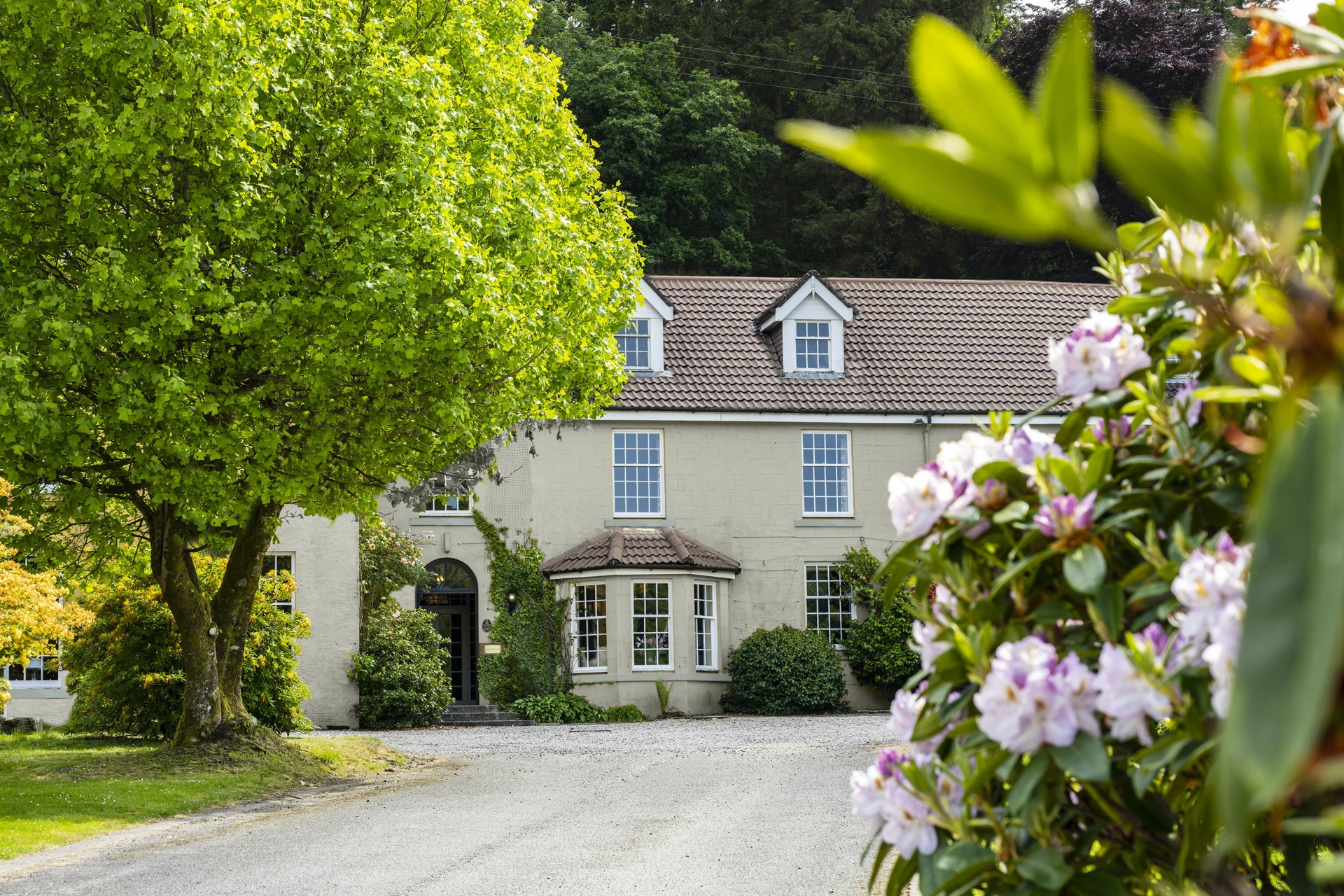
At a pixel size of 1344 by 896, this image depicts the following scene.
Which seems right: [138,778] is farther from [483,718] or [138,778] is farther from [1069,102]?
[1069,102]

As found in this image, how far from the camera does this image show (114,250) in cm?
1191

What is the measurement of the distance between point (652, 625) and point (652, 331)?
22.0 feet

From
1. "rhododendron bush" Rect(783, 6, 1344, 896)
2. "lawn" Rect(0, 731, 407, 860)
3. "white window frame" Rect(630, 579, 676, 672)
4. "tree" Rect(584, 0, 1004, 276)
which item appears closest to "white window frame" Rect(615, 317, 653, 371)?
"white window frame" Rect(630, 579, 676, 672)

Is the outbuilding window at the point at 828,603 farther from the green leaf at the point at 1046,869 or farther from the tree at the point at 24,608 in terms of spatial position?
the green leaf at the point at 1046,869

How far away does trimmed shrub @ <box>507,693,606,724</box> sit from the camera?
24.0 meters

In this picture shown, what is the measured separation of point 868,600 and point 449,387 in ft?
49.0

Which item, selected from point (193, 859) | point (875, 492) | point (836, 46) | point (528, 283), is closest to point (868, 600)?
point (875, 492)

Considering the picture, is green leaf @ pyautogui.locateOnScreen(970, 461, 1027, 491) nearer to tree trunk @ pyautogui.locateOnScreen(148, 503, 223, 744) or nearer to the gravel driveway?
the gravel driveway

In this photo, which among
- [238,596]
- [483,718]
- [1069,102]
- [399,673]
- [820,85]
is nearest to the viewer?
[1069,102]

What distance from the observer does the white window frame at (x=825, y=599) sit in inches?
1046

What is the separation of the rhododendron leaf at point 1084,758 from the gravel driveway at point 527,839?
5.67 meters

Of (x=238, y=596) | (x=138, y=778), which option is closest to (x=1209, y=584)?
(x=138, y=778)

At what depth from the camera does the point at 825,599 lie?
2689cm

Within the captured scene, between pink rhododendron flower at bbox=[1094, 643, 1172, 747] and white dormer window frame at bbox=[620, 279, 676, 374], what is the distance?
84.5 feet
